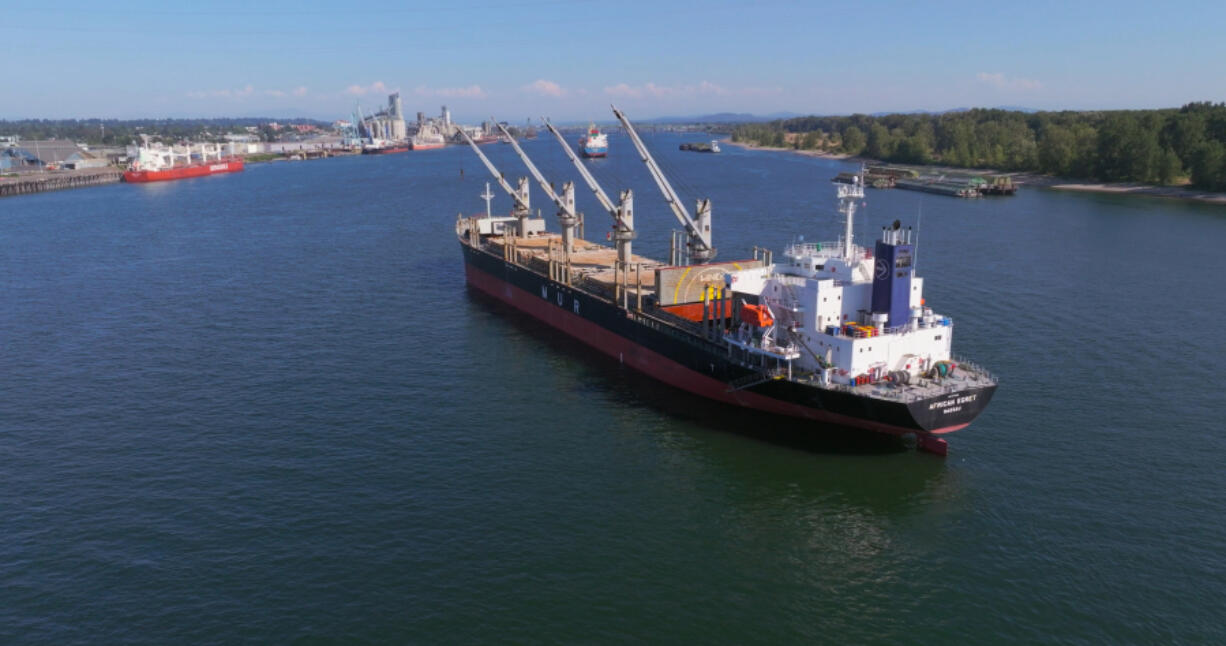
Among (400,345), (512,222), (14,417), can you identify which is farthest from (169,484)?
(512,222)

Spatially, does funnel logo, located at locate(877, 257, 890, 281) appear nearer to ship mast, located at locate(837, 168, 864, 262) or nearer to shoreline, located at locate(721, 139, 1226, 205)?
Result: ship mast, located at locate(837, 168, 864, 262)

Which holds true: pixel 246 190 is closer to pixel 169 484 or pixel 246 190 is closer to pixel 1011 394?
pixel 169 484

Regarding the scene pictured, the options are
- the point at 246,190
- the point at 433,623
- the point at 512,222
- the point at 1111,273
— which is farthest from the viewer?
the point at 246,190

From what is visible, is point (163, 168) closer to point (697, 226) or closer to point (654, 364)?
point (697, 226)

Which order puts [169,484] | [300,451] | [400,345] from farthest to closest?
[400,345] → [300,451] → [169,484]

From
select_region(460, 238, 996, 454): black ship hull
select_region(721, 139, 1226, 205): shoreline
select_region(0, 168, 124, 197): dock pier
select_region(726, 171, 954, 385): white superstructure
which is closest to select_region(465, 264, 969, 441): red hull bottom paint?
select_region(460, 238, 996, 454): black ship hull

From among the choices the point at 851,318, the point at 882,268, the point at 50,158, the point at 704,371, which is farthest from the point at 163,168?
the point at 882,268

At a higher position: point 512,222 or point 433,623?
point 512,222
